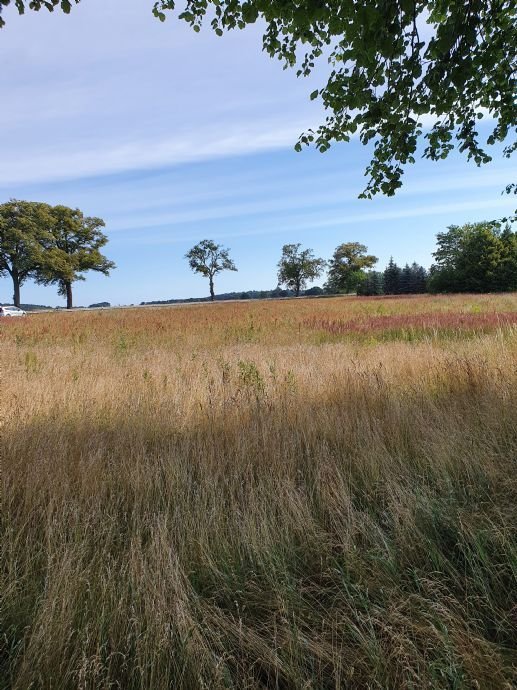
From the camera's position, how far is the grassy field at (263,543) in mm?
1377

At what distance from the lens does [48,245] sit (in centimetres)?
4519

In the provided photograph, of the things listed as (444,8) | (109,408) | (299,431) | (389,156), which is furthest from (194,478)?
(444,8)

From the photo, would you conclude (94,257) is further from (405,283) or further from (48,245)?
(405,283)

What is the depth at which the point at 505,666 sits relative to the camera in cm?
132

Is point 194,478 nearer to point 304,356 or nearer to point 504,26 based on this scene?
point 304,356

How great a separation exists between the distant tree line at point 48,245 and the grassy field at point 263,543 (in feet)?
153

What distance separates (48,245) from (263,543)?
53.4m

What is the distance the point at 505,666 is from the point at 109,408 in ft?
13.6

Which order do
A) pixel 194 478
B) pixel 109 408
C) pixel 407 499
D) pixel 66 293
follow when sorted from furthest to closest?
pixel 66 293
pixel 109 408
pixel 194 478
pixel 407 499

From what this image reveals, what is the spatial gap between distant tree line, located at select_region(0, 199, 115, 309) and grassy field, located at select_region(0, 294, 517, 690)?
46.6 metres

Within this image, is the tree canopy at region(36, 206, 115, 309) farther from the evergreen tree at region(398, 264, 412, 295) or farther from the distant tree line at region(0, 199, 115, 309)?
the evergreen tree at region(398, 264, 412, 295)

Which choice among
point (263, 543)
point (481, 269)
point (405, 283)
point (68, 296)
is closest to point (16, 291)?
point (68, 296)

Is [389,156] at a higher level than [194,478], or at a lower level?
higher

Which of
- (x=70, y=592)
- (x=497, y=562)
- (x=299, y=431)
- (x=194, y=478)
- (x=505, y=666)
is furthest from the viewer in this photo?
(x=299, y=431)
